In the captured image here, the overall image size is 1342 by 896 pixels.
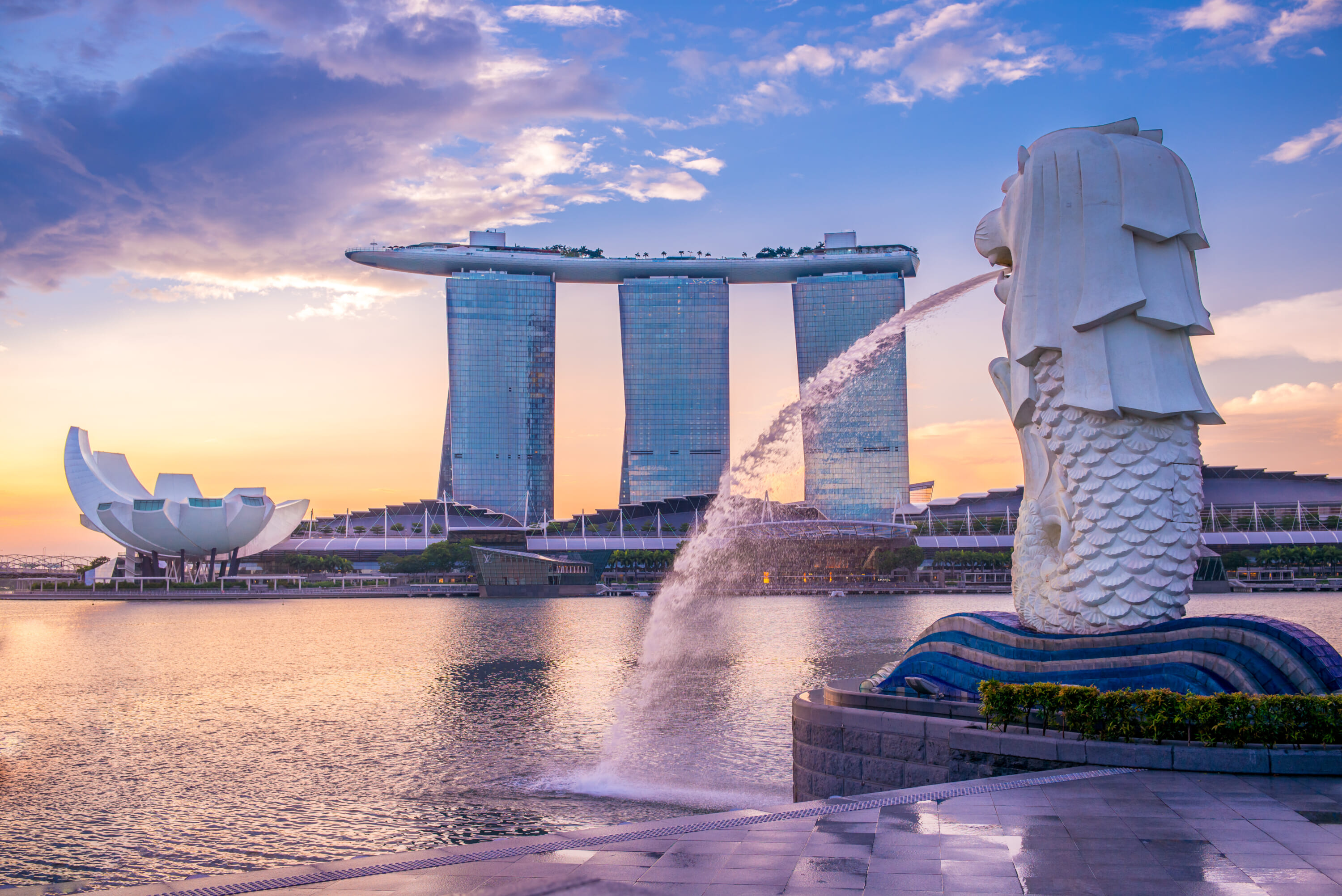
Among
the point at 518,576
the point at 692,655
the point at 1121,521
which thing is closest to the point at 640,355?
the point at 518,576

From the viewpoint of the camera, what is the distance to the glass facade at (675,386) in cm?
13688

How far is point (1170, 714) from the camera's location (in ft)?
34.4

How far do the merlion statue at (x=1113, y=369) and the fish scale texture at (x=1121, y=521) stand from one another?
2 centimetres

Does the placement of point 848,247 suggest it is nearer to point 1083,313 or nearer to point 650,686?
point 650,686

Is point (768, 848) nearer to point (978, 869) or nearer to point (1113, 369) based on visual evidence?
point (978, 869)

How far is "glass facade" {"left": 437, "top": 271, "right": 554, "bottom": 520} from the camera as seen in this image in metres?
136

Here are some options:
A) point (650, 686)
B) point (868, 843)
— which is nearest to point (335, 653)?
point (650, 686)

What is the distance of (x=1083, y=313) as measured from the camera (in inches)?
567

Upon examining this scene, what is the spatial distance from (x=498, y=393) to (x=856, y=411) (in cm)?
4583

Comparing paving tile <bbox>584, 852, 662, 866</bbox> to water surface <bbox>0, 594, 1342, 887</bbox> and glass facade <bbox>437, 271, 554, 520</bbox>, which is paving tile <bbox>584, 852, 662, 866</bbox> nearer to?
water surface <bbox>0, 594, 1342, 887</bbox>

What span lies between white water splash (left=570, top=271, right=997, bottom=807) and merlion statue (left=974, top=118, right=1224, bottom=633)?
2.89 m

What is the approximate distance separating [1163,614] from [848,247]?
131 meters

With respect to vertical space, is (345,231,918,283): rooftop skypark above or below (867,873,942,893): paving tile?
above

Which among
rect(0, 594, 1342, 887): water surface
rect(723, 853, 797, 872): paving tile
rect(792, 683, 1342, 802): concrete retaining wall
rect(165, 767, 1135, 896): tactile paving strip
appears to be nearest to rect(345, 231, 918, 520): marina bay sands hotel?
rect(0, 594, 1342, 887): water surface
